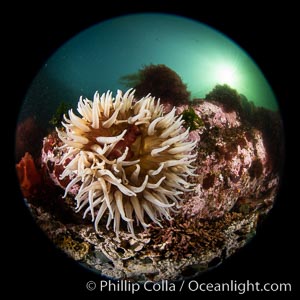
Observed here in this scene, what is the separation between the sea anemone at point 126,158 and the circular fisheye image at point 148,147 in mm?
12

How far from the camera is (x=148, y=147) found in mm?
4754

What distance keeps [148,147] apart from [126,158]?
27 cm

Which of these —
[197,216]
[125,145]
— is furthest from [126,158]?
[197,216]

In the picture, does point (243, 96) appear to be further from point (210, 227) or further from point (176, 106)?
point (210, 227)

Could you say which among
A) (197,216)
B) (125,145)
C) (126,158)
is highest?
(125,145)

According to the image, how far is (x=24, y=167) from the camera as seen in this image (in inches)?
218

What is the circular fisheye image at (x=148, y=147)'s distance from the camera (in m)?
4.77

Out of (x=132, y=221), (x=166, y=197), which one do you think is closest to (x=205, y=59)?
(x=166, y=197)

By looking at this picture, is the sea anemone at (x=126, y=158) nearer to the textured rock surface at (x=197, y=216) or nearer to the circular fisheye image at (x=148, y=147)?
the circular fisheye image at (x=148, y=147)

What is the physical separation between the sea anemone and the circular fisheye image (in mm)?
12

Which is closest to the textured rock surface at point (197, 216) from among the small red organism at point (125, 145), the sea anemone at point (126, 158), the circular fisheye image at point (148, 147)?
the circular fisheye image at point (148, 147)

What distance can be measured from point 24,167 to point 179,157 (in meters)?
2.03

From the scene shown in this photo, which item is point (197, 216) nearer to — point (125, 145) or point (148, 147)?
point (148, 147)

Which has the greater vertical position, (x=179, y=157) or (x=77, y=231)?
(x=179, y=157)
